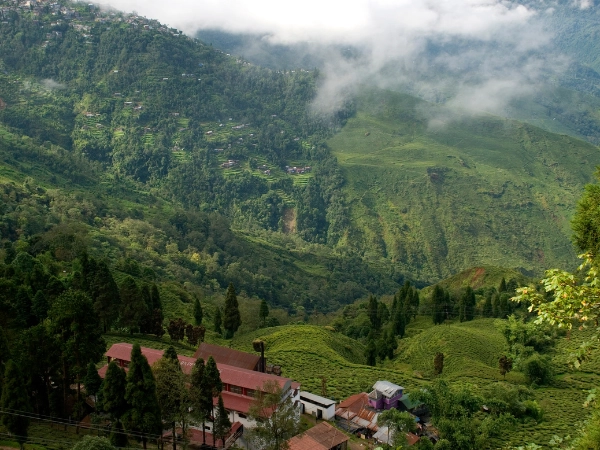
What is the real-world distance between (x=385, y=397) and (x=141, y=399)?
68.7 ft

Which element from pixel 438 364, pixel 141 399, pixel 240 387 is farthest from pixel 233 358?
pixel 438 364

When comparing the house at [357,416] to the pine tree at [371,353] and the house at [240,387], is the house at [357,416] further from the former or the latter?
the pine tree at [371,353]

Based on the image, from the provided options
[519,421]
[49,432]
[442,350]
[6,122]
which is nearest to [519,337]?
[442,350]

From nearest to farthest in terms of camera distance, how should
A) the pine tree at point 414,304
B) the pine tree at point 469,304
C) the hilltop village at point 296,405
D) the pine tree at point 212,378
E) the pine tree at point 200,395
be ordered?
1. the pine tree at point 200,395
2. the pine tree at point 212,378
3. the hilltop village at point 296,405
4. the pine tree at point 469,304
5. the pine tree at point 414,304

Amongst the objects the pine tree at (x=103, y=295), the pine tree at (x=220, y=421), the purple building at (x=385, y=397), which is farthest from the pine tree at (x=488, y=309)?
the pine tree at (x=220, y=421)

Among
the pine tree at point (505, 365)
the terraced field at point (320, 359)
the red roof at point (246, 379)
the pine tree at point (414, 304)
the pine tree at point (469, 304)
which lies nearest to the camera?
the red roof at point (246, 379)

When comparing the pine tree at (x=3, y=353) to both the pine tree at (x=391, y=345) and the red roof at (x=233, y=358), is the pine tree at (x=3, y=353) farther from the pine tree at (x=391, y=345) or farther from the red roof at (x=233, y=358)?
the pine tree at (x=391, y=345)

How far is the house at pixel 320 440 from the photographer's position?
37938 mm

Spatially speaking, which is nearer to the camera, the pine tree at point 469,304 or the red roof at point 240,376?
the red roof at point 240,376

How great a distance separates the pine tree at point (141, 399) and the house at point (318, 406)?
15319 mm

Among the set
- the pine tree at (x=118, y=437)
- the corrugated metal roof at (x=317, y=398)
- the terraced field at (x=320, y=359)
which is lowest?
the terraced field at (x=320, y=359)

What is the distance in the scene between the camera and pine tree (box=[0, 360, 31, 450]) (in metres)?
33.0

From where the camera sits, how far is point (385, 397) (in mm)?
47656

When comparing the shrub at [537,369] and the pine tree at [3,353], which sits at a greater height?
the pine tree at [3,353]
